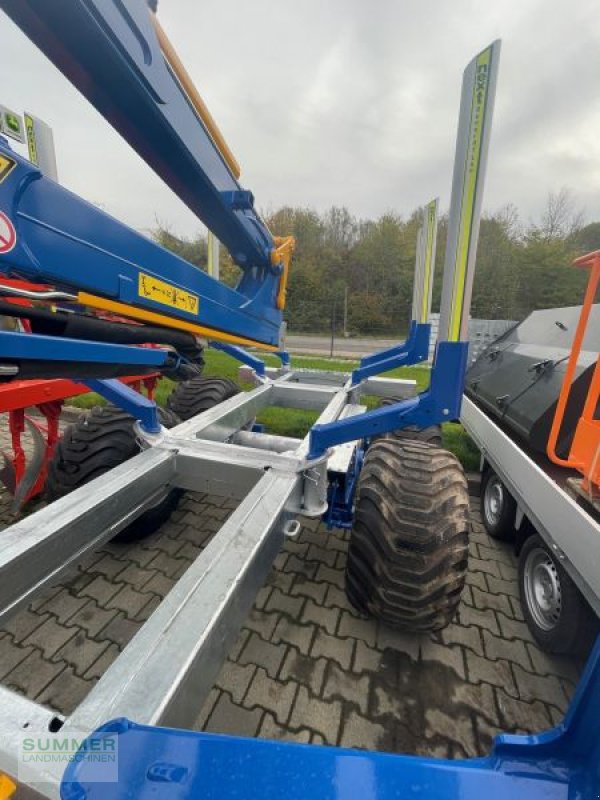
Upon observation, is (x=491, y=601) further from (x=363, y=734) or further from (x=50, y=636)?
(x=50, y=636)

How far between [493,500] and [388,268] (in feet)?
91.0

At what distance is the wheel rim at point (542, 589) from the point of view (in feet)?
6.67

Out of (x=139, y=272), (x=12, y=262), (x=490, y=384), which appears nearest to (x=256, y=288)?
(x=139, y=272)

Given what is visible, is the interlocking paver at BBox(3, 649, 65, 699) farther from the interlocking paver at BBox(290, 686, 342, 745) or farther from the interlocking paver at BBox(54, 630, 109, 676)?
the interlocking paver at BBox(290, 686, 342, 745)

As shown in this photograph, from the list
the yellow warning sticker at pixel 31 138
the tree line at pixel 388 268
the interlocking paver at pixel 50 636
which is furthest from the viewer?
the tree line at pixel 388 268

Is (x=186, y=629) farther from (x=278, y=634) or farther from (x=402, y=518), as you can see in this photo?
(x=278, y=634)

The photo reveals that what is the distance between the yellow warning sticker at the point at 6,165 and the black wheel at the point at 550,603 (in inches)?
113

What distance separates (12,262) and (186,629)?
1.20 m

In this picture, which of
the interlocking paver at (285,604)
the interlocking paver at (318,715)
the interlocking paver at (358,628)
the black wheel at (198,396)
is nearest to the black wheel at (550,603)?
the interlocking paver at (358,628)

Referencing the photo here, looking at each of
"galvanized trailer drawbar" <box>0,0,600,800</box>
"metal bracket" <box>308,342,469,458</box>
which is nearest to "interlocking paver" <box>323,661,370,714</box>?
"galvanized trailer drawbar" <box>0,0,600,800</box>

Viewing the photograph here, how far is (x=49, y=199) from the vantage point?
4.05 ft

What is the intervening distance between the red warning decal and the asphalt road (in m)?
15.5

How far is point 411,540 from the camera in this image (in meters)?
1.70

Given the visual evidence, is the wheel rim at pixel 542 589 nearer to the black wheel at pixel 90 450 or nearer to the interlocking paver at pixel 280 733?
the interlocking paver at pixel 280 733
